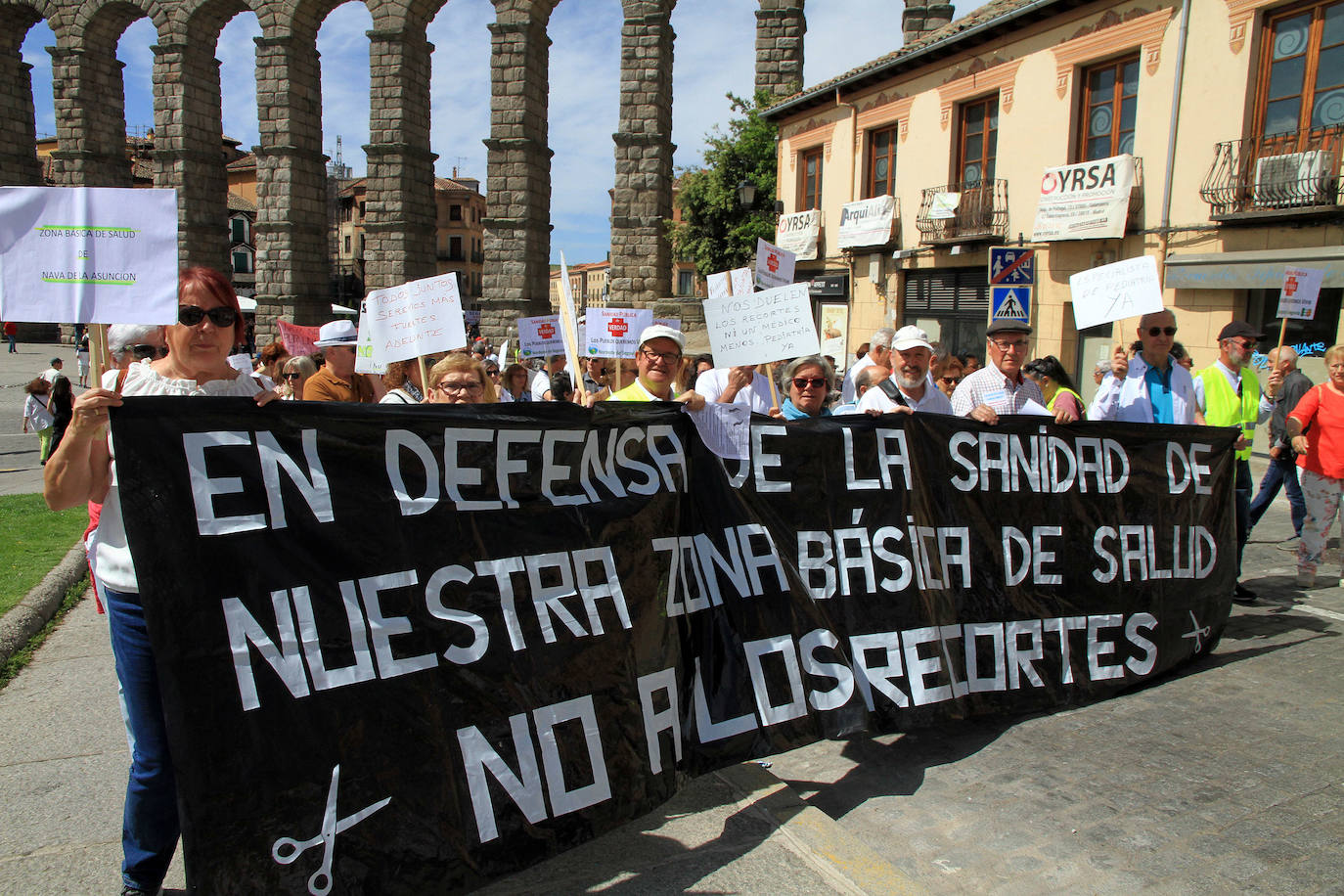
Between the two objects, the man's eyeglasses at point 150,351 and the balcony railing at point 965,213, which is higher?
the balcony railing at point 965,213

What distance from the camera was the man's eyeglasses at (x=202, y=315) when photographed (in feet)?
8.28

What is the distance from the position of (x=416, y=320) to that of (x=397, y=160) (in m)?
26.6

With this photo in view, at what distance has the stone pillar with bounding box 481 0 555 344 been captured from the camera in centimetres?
2677

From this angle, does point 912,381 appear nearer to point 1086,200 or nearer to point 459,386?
point 459,386

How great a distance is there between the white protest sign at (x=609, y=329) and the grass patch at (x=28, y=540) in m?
5.06

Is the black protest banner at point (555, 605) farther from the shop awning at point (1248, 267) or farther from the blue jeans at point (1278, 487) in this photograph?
the shop awning at point (1248, 267)

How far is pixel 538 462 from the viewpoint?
3.05 metres

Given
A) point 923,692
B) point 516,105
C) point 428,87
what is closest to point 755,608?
point 923,692

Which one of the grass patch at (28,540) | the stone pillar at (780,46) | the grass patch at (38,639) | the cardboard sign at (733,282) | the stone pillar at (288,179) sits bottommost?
the grass patch at (38,639)

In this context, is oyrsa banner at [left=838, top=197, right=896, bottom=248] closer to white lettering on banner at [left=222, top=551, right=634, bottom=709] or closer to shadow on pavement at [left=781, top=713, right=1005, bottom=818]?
shadow on pavement at [left=781, top=713, right=1005, bottom=818]

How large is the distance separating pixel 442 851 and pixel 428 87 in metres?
31.0

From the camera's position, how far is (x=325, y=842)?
2398mm

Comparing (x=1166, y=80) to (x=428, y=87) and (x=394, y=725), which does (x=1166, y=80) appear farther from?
(x=428, y=87)

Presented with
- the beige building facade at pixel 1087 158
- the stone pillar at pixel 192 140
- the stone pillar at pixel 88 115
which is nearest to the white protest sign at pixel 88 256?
the beige building facade at pixel 1087 158
